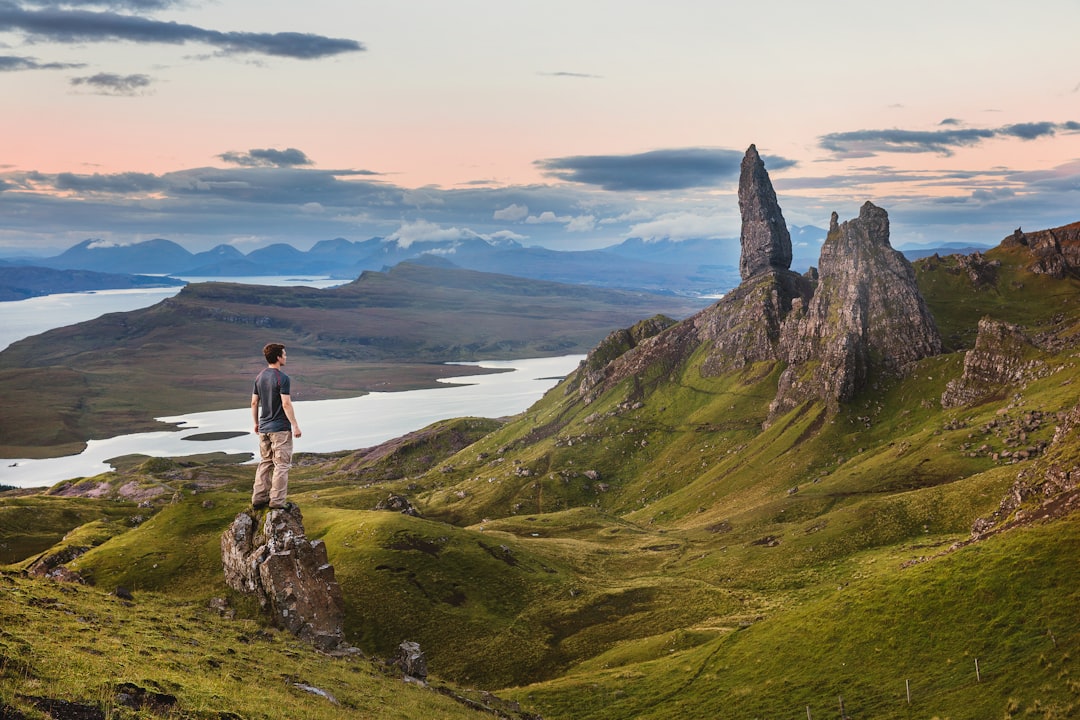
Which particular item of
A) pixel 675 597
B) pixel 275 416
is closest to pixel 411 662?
pixel 275 416

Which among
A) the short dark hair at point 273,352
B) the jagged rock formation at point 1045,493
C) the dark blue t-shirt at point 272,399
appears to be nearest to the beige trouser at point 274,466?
the dark blue t-shirt at point 272,399

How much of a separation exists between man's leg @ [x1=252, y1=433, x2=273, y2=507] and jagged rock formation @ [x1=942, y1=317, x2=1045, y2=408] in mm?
166567

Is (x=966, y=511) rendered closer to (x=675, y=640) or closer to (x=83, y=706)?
(x=675, y=640)

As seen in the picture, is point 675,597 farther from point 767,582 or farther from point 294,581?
point 294,581

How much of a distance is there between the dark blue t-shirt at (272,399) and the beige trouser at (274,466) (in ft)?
2.08

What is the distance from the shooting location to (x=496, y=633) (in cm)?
8912

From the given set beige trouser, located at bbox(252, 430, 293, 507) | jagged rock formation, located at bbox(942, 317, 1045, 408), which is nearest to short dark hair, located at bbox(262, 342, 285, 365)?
beige trouser, located at bbox(252, 430, 293, 507)

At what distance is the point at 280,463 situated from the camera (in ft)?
143

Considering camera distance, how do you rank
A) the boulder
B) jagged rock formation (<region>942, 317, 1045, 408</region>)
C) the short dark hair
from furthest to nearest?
jagged rock formation (<region>942, 317, 1045, 408</region>)
the boulder
the short dark hair

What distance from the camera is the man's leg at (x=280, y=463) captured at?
137 feet

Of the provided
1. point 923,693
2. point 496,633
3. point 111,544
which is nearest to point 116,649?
point 923,693

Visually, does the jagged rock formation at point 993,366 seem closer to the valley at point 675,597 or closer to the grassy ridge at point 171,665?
the valley at point 675,597

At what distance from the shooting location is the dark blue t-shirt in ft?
130

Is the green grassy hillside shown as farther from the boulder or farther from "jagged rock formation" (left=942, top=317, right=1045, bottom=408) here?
the boulder
